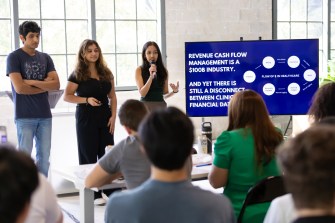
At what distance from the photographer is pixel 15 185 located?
1127 mm

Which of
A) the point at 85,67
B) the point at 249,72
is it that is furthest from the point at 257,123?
the point at 249,72

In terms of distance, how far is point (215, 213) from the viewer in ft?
5.74

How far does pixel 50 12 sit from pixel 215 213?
18.7ft

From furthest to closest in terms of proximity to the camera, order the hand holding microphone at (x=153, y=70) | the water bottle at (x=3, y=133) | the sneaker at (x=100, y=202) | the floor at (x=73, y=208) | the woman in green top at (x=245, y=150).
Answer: the water bottle at (x=3, y=133) < the hand holding microphone at (x=153, y=70) < the sneaker at (x=100, y=202) < the floor at (x=73, y=208) < the woman in green top at (x=245, y=150)

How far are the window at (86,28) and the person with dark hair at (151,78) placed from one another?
1733mm

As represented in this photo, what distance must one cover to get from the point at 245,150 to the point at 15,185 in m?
1.84

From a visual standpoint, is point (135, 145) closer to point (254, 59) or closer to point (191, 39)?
point (254, 59)

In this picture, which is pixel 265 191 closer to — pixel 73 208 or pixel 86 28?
pixel 73 208

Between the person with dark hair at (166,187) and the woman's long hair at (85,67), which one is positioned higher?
the woman's long hair at (85,67)

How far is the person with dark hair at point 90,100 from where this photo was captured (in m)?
4.87

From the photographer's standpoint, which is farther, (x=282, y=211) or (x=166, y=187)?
(x=282, y=211)

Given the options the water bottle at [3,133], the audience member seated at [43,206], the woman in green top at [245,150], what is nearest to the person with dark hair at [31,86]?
the water bottle at [3,133]

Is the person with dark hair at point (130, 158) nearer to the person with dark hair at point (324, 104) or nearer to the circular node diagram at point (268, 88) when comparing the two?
the person with dark hair at point (324, 104)

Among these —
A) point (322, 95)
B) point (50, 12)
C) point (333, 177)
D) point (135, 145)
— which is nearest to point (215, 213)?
point (333, 177)
